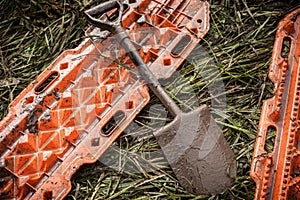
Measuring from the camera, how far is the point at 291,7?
301cm

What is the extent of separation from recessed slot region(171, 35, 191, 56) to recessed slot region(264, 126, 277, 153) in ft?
2.41

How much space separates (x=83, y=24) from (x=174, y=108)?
0.96 metres

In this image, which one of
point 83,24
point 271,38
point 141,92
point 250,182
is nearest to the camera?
point 250,182

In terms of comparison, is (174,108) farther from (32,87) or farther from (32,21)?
(32,21)

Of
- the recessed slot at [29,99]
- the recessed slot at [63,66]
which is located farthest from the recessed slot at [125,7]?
the recessed slot at [29,99]

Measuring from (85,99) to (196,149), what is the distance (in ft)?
2.42

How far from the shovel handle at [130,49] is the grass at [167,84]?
0.55ft

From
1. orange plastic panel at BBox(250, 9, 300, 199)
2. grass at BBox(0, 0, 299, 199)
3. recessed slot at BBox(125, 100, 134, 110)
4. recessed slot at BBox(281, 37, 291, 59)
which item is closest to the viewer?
orange plastic panel at BBox(250, 9, 300, 199)

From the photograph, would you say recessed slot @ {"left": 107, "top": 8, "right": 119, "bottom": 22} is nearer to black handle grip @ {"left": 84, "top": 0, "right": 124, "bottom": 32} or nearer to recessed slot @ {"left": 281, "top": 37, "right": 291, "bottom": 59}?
black handle grip @ {"left": 84, "top": 0, "right": 124, "bottom": 32}

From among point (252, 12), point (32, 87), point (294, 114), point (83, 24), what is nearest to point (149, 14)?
point (83, 24)

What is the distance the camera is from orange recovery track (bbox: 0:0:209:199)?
102 inches

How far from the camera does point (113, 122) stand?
9.13 feet

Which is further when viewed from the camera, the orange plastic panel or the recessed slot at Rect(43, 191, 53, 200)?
the recessed slot at Rect(43, 191, 53, 200)

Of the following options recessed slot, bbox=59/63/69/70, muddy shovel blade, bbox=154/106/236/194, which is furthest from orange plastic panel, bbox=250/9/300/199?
recessed slot, bbox=59/63/69/70
